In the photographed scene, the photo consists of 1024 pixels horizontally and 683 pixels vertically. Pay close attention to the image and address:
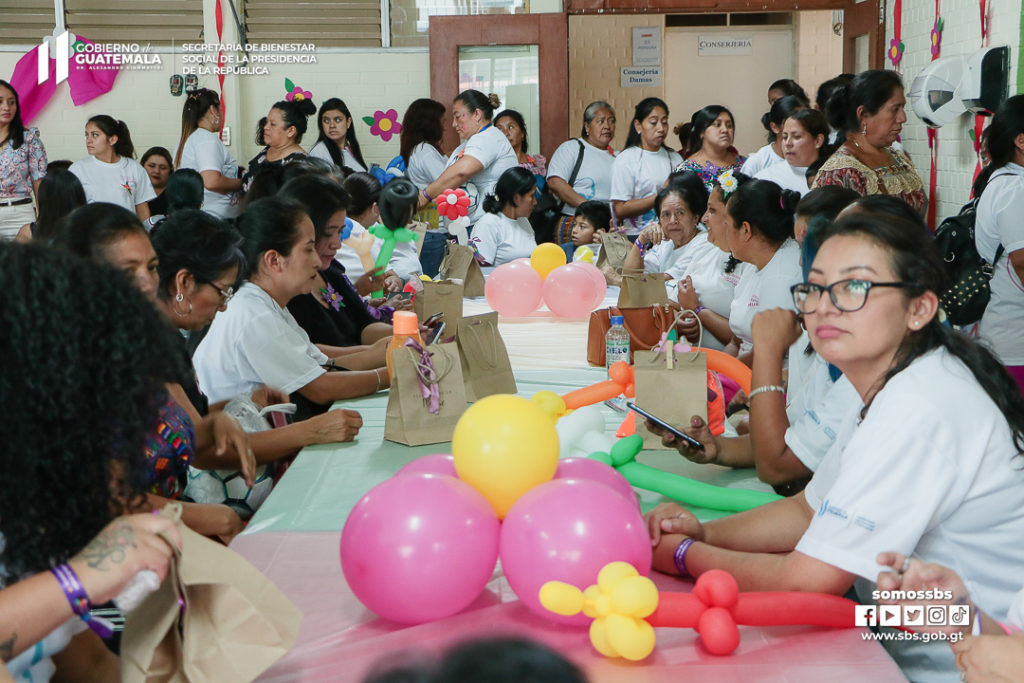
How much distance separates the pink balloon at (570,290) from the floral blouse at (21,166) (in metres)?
3.80

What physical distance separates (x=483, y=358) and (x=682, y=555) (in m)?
1.24

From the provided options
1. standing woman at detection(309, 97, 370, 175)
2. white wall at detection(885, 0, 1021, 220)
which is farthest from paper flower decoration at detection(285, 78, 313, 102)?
white wall at detection(885, 0, 1021, 220)

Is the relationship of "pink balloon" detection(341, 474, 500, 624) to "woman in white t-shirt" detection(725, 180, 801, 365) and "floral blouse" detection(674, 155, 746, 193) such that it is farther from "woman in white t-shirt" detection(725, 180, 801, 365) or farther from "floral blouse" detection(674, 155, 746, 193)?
"floral blouse" detection(674, 155, 746, 193)

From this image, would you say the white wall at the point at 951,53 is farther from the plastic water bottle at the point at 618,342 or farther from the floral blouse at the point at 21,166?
the floral blouse at the point at 21,166

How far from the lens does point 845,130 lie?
417 centimetres

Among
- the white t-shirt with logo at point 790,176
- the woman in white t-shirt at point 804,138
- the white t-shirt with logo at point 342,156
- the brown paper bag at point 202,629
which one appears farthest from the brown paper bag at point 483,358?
the white t-shirt with logo at point 342,156

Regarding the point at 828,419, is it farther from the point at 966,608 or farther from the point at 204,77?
the point at 204,77

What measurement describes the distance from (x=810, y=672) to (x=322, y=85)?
7.31 metres

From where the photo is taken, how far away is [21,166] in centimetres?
607

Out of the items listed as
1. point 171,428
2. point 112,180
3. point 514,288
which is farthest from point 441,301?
point 112,180

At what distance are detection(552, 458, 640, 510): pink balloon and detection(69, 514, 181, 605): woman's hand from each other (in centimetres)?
72

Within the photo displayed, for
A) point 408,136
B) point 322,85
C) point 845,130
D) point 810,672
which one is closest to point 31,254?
point 810,672

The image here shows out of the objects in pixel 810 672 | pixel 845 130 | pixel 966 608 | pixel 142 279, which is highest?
pixel 845 130

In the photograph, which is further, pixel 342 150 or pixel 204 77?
pixel 204 77
